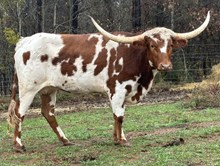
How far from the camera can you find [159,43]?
28.6 ft

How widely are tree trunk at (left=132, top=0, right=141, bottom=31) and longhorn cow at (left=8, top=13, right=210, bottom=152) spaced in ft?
43.3

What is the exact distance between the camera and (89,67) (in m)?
9.21

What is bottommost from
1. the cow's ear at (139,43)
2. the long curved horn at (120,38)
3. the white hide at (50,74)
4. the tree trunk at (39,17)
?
the white hide at (50,74)

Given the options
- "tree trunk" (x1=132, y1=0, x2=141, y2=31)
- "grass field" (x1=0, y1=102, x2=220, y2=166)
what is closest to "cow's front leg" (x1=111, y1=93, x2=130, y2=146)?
"grass field" (x1=0, y1=102, x2=220, y2=166)

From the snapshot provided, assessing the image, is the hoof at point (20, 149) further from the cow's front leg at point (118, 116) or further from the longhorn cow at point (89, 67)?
the cow's front leg at point (118, 116)

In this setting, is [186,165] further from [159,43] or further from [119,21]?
[119,21]

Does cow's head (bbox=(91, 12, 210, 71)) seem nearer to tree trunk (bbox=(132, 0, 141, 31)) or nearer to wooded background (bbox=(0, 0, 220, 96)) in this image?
wooded background (bbox=(0, 0, 220, 96))

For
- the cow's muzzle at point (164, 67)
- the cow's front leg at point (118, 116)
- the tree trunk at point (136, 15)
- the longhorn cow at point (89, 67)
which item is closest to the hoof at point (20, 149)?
the longhorn cow at point (89, 67)

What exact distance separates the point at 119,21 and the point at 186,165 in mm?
17033

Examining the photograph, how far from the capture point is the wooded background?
20.4 meters

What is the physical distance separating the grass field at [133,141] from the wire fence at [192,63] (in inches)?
313

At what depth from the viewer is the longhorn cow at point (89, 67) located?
29.7 ft

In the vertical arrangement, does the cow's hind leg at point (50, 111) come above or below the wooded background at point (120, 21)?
below

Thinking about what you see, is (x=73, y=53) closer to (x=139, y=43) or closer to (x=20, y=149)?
(x=139, y=43)
